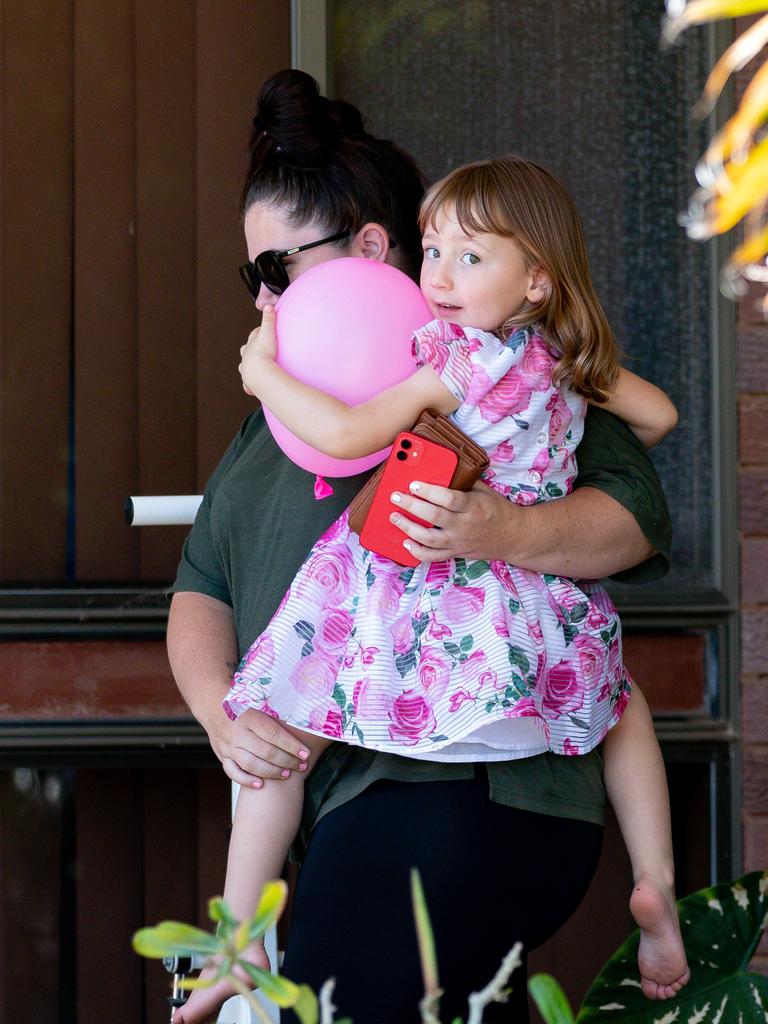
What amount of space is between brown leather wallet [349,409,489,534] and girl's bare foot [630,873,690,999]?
472 mm

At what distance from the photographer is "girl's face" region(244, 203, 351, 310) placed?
1.55 m

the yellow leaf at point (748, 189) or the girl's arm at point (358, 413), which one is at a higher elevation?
the yellow leaf at point (748, 189)

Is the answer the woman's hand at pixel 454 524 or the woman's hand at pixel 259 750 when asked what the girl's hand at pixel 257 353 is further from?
the woman's hand at pixel 259 750

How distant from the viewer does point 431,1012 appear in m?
0.58

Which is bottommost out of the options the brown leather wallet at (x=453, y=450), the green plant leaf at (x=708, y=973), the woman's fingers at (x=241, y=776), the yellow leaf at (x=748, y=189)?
the green plant leaf at (x=708, y=973)

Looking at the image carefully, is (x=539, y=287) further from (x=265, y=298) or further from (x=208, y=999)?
(x=208, y=999)

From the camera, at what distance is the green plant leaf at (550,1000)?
2.22 ft

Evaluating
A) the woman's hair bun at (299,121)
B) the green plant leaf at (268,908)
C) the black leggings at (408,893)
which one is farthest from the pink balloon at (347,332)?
the green plant leaf at (268,908)

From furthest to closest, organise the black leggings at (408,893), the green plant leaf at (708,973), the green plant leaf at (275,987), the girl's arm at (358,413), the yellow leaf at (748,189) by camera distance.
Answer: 1. the green plant leaf at (708,973)
2. the girl's arm at (358,413)
3. the black leggings at (408,893)
4. the green plant leaf at (275,987)
5. the yellow leaf at (748,189)

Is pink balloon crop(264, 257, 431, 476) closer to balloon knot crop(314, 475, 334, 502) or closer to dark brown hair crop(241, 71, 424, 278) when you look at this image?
balloon knot crop(314, 475, 334, 502)

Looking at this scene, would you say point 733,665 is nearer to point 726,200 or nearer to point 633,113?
point 633,113

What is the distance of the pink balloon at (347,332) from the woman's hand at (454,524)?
4.7 inches

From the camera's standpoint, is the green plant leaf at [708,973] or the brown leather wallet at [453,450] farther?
the green plant leaf at [708,973]

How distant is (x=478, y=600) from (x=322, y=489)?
0.27 meters
